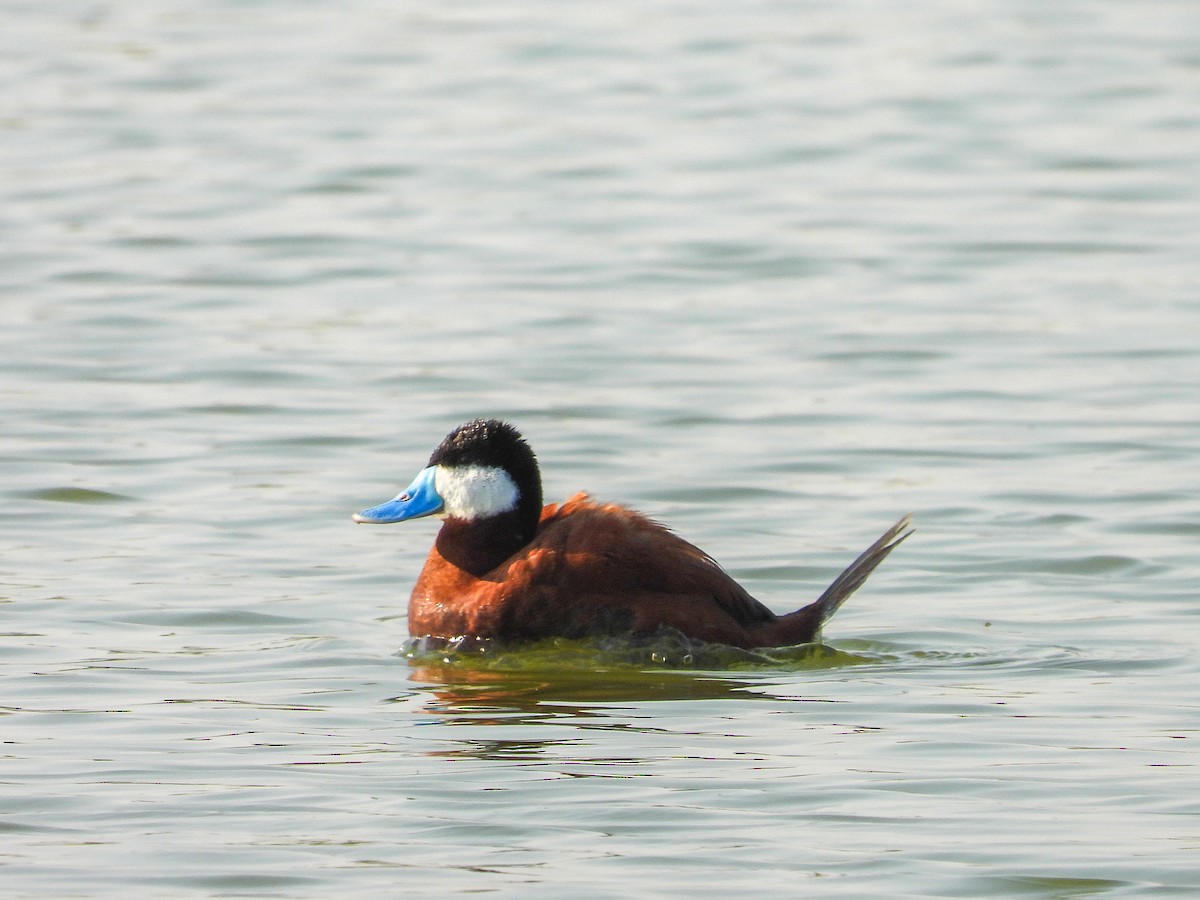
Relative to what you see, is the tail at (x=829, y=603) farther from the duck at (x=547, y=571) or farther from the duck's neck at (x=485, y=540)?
the duck's neck at (x=485, y=540)

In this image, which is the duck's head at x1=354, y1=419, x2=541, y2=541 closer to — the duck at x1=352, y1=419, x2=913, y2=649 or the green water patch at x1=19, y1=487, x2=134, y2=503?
the duck at x1=352, y1=419, x2=913, y2=649

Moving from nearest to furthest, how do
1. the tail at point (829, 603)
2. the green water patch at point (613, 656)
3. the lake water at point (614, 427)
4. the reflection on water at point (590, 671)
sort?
the lake water at point (614, 427) < the reflection on water at point (590, 671) < the green water patch at point (613, 656) < the tail at point (829, 603)

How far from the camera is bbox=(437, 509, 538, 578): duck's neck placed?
7547 millimetres

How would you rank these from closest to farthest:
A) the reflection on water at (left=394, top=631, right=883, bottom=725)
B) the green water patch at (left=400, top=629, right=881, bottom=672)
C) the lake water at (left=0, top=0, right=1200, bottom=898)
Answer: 1. the lake water at (left=0, top=0, right=1200, bottom=898)
2. the reflection on water at (left=394, top=631, right=883, bottom=725)
3. the green water patch at (left=400, top=629, right=881, bottom=672)

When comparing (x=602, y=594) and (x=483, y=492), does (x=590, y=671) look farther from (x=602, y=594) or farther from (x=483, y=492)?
(x=483, y=492)

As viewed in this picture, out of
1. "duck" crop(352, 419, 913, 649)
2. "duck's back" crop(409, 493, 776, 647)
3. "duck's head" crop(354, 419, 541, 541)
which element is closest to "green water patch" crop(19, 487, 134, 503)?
"duck" crop(352, 419, 913, 649)

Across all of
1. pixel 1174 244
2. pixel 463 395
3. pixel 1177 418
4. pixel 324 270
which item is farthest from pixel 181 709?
pixel 1174 244

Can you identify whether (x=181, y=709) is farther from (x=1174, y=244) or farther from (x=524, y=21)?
(x=524, y=21)

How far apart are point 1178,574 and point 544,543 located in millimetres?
2477

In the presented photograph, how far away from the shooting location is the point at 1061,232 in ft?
47.8

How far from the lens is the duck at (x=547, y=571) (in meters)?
7.28

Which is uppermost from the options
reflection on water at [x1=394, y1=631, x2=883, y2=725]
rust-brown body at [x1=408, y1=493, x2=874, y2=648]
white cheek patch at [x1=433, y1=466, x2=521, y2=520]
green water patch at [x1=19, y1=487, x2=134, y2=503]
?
white cheek patch at [x1=433, y1=466, x2=521, y2=520]

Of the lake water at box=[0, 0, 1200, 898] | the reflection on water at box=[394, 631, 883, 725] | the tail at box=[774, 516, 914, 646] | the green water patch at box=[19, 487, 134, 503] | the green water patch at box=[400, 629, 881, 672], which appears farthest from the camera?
the green water patch at box=[19, 487, 134, 503]

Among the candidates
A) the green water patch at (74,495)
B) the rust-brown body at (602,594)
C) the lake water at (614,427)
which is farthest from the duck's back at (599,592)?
the green water patch at (74,495)
